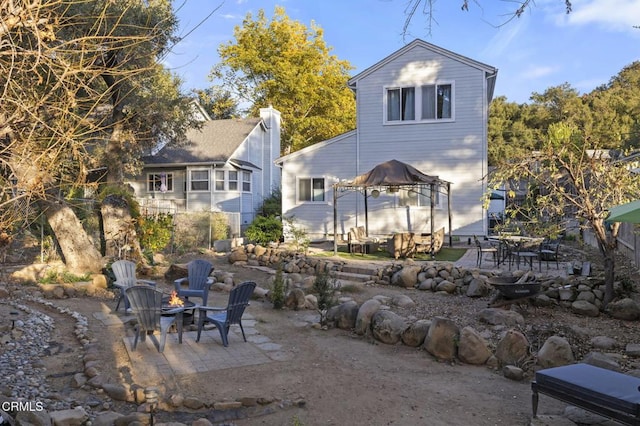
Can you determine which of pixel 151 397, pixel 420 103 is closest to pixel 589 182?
pixel 151 397

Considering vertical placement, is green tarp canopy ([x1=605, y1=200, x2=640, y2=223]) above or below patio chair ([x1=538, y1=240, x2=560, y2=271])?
above

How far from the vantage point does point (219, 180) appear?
1016 inches

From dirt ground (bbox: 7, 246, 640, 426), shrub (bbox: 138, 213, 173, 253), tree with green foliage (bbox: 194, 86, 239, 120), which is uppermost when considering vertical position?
tree with green foliage (bbox: 194, 86, 239, 120)

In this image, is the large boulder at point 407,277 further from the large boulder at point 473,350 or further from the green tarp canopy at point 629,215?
the green tarp canopy at point 629,215

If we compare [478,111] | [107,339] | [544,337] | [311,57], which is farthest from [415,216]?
[311,57]

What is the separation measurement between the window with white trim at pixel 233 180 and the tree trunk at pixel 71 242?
14317mm

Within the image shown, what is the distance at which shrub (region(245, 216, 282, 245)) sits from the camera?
61.4ft

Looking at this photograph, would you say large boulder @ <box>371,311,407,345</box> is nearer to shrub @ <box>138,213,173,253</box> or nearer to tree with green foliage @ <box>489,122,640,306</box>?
tree with green foliage @ <box>489,122,640,306</box>

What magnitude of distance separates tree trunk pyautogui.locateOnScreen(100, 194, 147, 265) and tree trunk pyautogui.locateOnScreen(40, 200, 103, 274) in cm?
101

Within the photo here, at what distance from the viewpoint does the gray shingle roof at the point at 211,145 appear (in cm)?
2595

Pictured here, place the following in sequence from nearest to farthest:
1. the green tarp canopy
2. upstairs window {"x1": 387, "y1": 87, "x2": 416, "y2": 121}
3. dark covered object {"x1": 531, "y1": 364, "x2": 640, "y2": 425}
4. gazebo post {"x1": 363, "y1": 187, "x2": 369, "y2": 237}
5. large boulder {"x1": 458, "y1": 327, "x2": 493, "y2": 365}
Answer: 1. dark covered object {"x1": 531, "y1": 364, "x2": 640, "y2": 425}
2. the green tarp canopy
3. large boulder {"x1": 458, "y1": 327, "x2": 493, "y2": 365}
4. gazebo post {"x1": 363, "y1": 187, "x2": 369, "y2": 237}
5. upstairs window {"x1": 387, "y1": 87, "x2": 416, "y2": 121}

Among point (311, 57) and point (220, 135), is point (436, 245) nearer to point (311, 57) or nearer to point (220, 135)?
point (220, 135)

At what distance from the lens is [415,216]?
18625mm

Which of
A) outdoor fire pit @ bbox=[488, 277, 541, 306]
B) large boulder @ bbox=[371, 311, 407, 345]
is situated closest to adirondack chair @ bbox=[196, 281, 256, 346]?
large boulder @ bbox=[371, 311, 407, 345]
